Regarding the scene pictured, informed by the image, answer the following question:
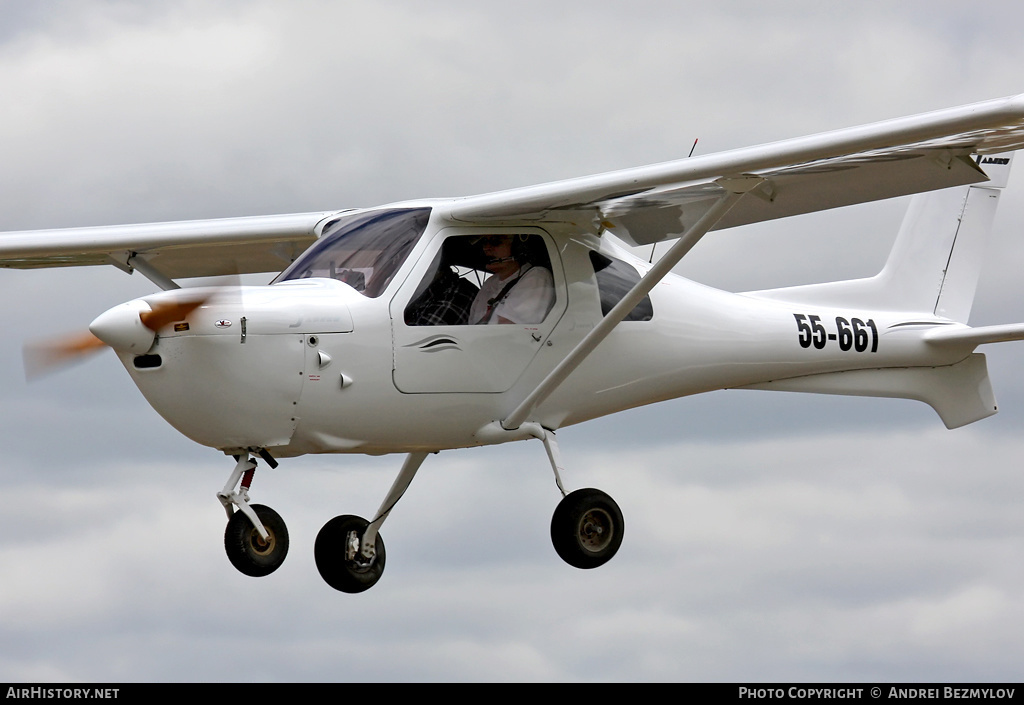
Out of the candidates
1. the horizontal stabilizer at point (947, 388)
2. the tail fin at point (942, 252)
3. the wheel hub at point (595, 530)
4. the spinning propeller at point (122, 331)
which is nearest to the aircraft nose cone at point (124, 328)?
the spinning propeller at point (122, 331)

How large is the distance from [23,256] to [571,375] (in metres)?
5.59

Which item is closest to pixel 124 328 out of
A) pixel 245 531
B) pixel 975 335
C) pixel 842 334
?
pixel 245 531


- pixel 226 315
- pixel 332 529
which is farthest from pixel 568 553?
pixel 226 315

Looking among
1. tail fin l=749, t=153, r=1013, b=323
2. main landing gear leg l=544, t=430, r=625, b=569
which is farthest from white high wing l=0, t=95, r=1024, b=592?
tail fin l=749, t=153, r=1013, b=323

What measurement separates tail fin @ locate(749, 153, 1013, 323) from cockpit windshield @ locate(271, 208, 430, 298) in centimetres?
492

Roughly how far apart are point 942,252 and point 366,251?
6.74 metres

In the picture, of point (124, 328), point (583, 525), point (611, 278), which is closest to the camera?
point (124, 328)

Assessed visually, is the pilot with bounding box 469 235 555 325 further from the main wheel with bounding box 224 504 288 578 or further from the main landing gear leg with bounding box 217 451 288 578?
the main wheel with bounding box 224 504 288 578

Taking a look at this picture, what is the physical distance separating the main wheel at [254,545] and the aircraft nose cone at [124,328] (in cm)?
172

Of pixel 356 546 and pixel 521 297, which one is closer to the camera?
pixel 521 297

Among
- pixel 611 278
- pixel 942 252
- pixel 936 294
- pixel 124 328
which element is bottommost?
pixel 124 328

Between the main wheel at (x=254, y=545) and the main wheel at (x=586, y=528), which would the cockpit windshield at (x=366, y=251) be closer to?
the main wheel at (x=254, y=545)

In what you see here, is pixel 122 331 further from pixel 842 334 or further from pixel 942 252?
pixel 942 252

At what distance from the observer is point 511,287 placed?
12836 millimetres
